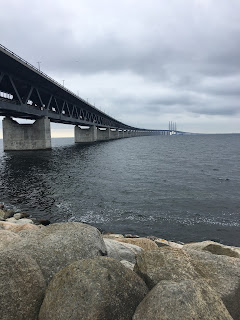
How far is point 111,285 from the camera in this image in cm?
311

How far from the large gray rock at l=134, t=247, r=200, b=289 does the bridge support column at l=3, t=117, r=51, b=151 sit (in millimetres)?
55232

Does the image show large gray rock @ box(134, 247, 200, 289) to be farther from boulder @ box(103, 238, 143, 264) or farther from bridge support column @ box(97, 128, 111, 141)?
bridge support column @ box(97, 128, 111, 141)

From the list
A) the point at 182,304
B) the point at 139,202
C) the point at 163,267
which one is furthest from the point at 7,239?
the point at 139,202

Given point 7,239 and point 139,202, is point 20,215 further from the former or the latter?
point 7,239

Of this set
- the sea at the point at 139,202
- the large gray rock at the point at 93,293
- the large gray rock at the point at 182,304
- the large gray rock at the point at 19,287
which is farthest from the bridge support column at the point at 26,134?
the large gray rock at the point at 182,304

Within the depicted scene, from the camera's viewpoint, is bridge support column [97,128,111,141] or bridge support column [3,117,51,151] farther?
bridge support column [97,128,111,141]

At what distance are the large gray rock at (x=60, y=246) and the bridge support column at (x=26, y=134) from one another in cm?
5382

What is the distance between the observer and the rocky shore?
2803 millimetres

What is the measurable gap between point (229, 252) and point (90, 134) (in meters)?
105

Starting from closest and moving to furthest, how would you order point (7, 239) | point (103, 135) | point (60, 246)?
point (60, 246)
point (7, 239)
point (103, 135)

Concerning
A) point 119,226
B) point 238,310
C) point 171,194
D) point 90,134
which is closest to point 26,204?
point 119,226

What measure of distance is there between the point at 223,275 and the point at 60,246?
3086 millimetres

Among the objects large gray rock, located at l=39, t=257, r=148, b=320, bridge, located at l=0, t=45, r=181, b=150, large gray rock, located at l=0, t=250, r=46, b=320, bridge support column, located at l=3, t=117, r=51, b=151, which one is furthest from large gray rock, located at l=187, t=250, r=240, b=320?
bridge support column, located at l=3, t=117, r=51, b=151

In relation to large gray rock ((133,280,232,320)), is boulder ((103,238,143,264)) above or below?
below
